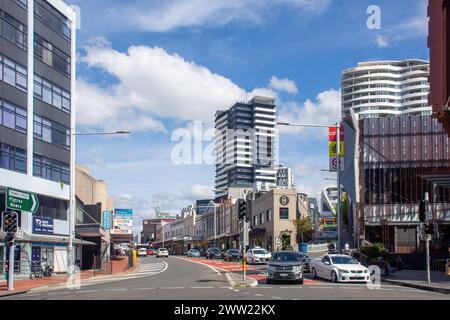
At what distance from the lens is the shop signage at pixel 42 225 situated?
144 feet

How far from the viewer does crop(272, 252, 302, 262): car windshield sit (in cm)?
2915

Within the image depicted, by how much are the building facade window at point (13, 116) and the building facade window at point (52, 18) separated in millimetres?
7689

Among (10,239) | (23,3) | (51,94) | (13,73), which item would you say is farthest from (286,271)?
(23,3)

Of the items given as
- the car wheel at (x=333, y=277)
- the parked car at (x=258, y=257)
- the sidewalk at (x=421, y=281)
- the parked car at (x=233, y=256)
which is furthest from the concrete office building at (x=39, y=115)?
the sidewalk at (x=421, y=281)

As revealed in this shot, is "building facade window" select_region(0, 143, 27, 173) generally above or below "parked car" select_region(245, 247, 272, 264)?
above

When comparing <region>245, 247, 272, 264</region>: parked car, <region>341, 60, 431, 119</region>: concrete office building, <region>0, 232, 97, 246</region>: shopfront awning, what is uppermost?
<region>341, 60, 431, 119</region>: concrete office building

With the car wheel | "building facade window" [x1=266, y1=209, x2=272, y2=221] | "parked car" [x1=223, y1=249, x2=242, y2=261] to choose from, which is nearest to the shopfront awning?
the car wheel

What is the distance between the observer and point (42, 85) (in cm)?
4644

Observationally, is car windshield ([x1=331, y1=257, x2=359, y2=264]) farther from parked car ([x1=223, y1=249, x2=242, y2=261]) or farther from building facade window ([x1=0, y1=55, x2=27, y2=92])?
parked car ([x1=223, y1=249, x2=242, y2=261])

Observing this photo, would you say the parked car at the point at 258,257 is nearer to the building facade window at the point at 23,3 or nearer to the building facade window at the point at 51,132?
the building facade window at the point at 51,132

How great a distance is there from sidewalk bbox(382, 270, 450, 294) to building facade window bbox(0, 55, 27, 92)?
2651 cm

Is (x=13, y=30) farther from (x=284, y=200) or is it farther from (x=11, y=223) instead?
(x=284, y=200)
